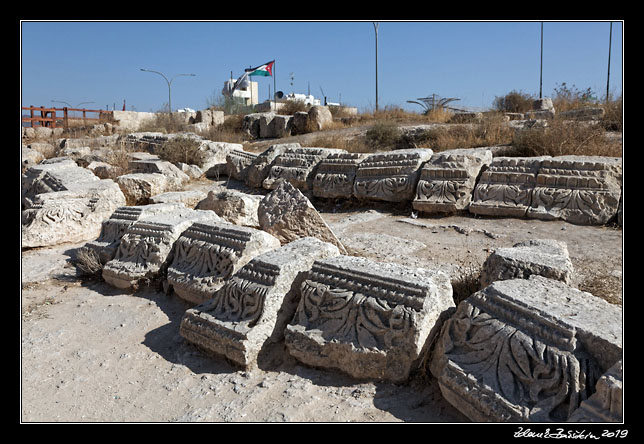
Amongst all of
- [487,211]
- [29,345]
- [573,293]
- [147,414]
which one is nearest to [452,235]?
[487,211]

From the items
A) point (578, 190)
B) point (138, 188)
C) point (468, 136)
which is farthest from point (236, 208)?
point (468, 136)

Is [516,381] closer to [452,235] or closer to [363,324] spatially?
[363,324]

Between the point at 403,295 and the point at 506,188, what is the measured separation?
3.32 meters

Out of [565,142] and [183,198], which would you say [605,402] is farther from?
[565,142]

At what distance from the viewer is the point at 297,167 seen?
23.6 feet

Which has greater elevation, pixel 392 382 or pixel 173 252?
pixel 173 252

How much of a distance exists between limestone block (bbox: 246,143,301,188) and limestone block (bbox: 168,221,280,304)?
13.0 ft

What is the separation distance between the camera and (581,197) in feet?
15.5

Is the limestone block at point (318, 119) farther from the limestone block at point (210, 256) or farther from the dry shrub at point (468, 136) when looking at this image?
the limestone block at point (210, 256)

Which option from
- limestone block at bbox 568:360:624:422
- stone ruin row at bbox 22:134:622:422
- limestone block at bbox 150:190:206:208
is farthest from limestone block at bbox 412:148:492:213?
limestone block at bbox 568:360:624:422

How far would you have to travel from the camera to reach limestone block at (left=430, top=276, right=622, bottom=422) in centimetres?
181

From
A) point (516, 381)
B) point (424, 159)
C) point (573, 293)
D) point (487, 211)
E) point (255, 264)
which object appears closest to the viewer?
point (516, 381)

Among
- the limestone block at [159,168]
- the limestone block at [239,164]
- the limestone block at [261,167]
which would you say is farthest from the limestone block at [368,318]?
the limestone block at [239,164]

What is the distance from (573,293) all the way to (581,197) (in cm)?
290
